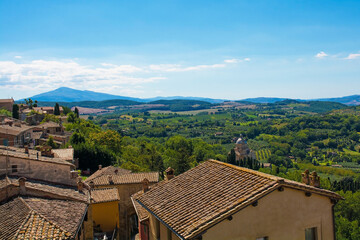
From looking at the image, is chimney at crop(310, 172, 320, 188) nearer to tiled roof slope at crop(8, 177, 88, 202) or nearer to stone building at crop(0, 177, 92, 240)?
stone building at crop(0, 177, 92, 240)

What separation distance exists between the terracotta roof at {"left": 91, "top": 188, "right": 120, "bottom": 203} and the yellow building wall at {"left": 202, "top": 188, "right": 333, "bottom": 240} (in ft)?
Result: 65.0

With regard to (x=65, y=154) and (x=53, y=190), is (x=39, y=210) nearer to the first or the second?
(x=53, y=190)

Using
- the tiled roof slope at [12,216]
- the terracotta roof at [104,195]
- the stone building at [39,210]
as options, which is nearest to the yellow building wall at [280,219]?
the stone building at [39,210]

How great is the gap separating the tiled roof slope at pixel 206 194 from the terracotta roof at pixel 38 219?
4022 mm

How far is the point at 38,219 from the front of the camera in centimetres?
1485

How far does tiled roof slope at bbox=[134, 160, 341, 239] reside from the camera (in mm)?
10172

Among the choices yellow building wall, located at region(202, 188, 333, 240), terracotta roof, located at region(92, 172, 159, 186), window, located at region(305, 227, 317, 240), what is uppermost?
yellow building wall, located at region(202, 188, 333, 240)

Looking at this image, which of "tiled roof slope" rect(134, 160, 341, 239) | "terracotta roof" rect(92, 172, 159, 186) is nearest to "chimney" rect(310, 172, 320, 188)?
"tiled roof slope" rect(134, 160, 341, 239)

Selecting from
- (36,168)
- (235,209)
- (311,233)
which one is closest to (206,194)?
(235,209)

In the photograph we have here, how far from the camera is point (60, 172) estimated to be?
76.3 ft

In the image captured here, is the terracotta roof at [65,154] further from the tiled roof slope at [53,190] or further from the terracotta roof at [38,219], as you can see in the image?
the terracotta roof at [38,219]

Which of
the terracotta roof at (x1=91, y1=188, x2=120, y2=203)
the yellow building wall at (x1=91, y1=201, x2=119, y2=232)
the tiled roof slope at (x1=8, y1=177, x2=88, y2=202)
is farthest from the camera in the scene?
the yellow building wall at (x1=91, y1=201, x2=119, y2=232)

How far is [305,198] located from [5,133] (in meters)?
39.6

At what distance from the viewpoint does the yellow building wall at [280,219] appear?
10.2 metres
